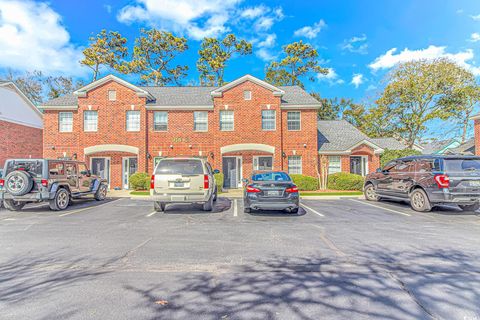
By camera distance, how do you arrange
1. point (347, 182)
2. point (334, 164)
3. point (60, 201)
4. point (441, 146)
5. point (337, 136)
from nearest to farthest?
point (60, 201)
point (347, 182)
point (334, 164)
point (337, 136)
point (441, 146)

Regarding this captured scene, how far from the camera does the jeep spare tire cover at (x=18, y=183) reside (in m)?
8.84

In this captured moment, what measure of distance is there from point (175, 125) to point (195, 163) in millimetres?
10268

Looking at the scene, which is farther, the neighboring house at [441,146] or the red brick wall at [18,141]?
the neighboring house at [441,146]

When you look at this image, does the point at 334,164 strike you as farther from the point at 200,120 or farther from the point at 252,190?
the point at 252,190

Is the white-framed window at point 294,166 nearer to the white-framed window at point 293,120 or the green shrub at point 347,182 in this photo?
the white-framed window at point 293,120

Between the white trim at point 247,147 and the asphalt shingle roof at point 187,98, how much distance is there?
11.3 ft

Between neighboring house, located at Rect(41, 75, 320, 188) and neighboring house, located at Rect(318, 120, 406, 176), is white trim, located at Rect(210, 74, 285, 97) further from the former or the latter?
neighboring house, located at Rect(318, 120, 406, 176)

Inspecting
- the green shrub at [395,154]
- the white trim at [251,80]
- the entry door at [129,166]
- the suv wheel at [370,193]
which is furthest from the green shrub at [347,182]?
the entry door at [129,166]

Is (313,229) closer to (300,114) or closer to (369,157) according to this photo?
(300,114)

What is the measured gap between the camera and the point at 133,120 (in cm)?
1797

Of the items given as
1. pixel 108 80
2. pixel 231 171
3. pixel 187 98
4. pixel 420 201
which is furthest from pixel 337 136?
pixel 108 80

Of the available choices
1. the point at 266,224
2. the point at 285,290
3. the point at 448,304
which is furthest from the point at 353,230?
the point at 285,290

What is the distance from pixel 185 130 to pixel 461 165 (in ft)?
49.5

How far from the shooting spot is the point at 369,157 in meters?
18.9
